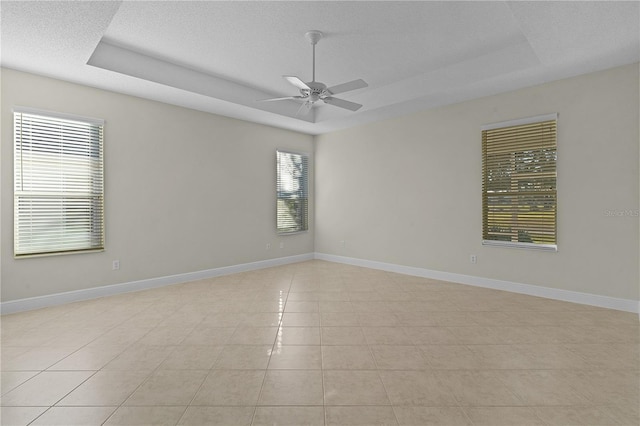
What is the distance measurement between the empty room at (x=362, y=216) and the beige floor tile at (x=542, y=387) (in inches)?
0.7

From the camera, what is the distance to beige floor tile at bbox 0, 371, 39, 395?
212 cm

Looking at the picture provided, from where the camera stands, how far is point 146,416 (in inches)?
71.6

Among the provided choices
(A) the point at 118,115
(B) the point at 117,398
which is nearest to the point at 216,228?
(A) the point at 118,115

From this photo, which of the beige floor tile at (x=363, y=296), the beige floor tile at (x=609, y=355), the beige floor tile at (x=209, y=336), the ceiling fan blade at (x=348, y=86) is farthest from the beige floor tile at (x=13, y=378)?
the beige floor tile at (x=609, y=355)

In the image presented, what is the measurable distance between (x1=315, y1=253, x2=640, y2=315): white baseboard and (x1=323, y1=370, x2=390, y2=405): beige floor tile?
3.08 m

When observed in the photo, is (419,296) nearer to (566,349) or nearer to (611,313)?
(566,349)

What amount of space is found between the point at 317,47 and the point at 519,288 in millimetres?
4026

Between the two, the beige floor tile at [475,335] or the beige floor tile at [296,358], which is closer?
the beige floor tile at [296,358]

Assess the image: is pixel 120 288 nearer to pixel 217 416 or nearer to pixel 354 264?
pixel 217 416

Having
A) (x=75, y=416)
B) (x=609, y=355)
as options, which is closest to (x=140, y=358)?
(x=75, y=416)

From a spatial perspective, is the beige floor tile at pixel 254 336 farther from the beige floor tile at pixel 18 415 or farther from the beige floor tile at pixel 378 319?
the beige floor tile at pixel 18 415

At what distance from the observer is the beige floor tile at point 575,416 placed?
175cm

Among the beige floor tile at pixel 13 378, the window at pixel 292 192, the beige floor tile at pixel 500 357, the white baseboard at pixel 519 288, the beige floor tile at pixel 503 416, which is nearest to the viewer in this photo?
the beige floor tile at pixel 503 416

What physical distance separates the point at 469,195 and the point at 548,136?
1.22m
